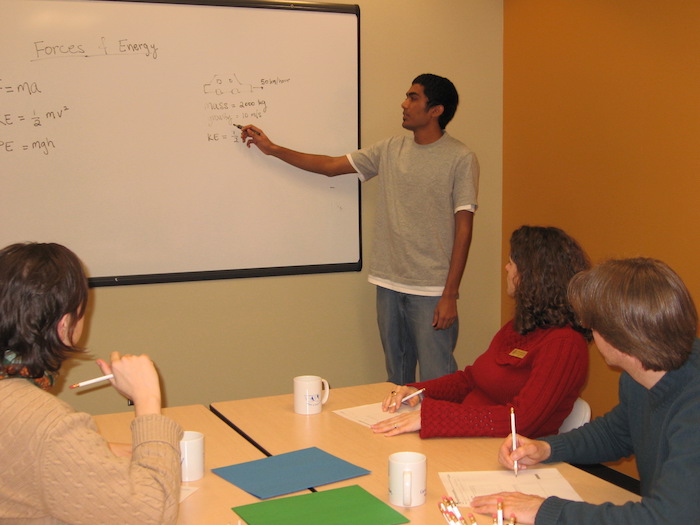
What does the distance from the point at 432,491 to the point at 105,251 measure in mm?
2313

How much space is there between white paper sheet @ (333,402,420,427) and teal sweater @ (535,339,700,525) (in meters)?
0.52

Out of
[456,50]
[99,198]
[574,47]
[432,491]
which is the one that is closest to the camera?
[432,491]

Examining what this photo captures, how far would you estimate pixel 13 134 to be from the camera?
10.7 feet

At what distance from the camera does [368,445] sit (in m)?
1.94

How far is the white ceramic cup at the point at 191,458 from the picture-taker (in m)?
1.69

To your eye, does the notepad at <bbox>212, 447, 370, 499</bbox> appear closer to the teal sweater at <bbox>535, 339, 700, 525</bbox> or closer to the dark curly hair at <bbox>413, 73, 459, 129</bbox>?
the teal sweater at <bbox>535, 339, 700, 525</bbox>

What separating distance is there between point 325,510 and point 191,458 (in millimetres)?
367

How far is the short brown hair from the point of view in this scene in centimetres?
151

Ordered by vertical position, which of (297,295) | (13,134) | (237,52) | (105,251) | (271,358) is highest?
(237,52)

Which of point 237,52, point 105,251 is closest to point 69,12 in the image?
point 237,52

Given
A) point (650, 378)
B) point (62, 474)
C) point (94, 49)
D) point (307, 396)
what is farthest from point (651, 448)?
point (94, 49)

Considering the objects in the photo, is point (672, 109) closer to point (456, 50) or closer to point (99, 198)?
point (456, 50)

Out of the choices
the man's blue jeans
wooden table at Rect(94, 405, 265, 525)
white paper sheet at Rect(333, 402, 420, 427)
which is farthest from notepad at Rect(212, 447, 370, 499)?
the man's blue jeans

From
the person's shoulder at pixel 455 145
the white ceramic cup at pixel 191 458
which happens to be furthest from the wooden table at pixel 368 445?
the person's shoulder at pixel 455 145
